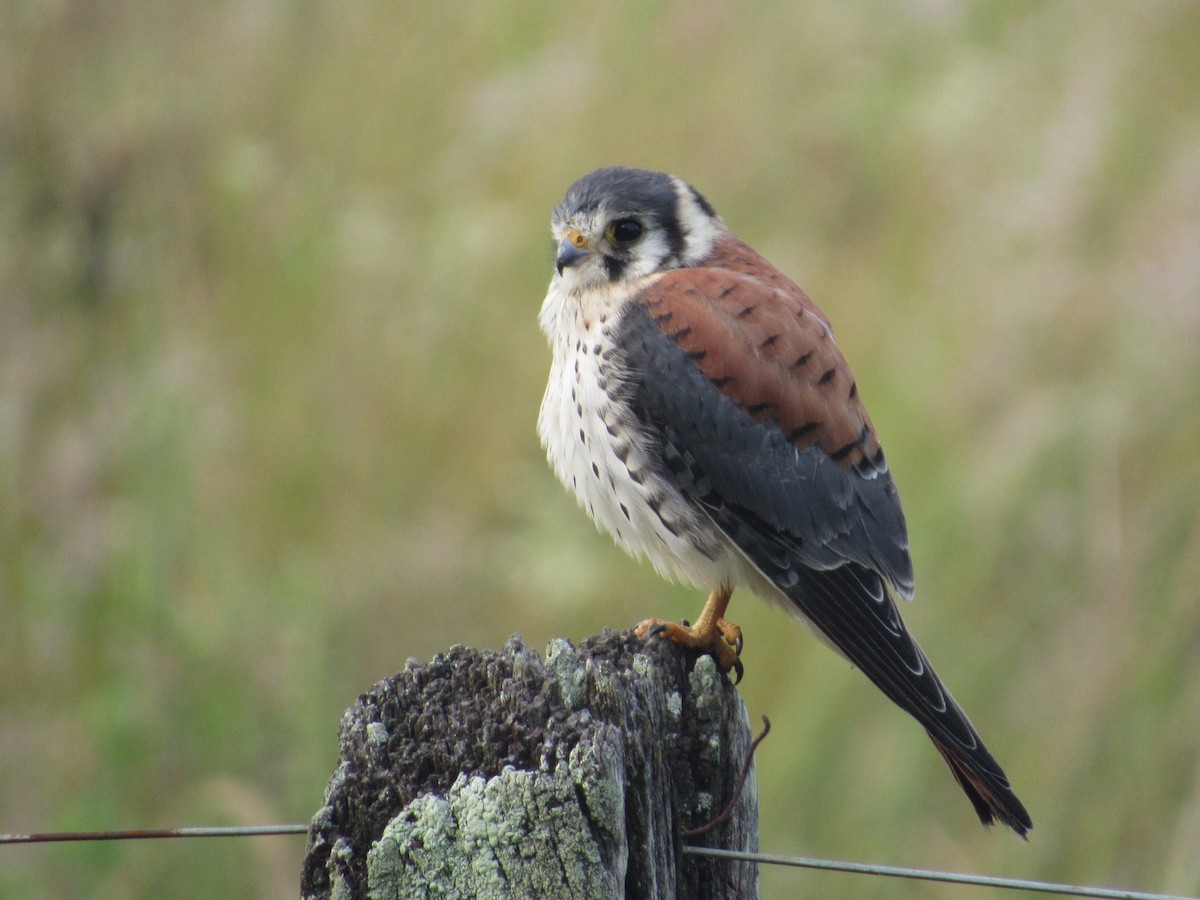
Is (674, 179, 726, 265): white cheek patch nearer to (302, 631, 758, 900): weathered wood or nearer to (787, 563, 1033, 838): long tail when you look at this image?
(787, 563, 1033, 838): long tail

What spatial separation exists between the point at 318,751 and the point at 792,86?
269 centimetres

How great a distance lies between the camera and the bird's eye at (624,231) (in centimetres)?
286

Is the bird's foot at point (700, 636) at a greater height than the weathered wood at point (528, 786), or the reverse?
the bird's foot at point (700, 636)

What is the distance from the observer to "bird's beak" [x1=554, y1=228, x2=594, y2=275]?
283cm

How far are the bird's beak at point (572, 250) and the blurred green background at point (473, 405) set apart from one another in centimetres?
59

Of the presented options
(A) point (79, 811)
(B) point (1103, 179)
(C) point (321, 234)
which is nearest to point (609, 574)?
(C) point (321, 234)

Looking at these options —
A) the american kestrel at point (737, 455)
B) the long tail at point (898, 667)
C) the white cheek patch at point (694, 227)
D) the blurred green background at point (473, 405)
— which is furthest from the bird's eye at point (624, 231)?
the long tail at point (898, 667)

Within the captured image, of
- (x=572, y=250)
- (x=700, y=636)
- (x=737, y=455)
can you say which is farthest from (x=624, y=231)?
(x=700, y=636)

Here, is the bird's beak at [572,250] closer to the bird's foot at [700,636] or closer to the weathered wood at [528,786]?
the bird's foot at [700,636]

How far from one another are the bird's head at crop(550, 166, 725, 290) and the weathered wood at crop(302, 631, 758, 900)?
1308mm

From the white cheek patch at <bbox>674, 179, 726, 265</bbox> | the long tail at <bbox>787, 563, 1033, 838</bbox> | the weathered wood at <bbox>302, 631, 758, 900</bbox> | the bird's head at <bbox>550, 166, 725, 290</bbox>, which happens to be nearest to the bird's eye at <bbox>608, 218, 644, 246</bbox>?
the bird's head at <bbox>550, 166, 725, 290</bbox>

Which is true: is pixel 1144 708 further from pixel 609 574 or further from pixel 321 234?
pixel 321 234

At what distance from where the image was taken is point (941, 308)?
3742mm

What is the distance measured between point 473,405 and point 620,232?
99cm
